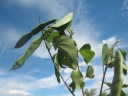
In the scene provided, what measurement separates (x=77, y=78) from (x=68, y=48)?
0.91 ft

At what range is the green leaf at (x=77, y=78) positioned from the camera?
1403mm

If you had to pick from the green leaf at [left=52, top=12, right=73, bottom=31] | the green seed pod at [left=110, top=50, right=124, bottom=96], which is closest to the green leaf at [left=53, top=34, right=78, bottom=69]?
the green leaf at [left=52, top=12, right=73, bottom=31]

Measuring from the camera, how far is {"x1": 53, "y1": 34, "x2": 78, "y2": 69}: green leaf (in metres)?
1.27

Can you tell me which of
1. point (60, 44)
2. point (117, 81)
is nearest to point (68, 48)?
point (60, 44)

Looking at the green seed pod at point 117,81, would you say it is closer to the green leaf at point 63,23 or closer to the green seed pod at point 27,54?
the green leaf at point 63,23

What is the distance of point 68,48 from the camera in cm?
128

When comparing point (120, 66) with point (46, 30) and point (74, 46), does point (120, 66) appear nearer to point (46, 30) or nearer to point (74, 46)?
point (74, 46)

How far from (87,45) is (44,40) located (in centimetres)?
44

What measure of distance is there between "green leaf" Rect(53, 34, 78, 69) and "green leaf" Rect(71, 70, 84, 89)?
0.12m

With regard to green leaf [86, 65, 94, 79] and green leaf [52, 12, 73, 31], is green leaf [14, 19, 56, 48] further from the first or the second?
green leaf [86, 65, 94, 79]

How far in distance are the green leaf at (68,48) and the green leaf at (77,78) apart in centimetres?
12

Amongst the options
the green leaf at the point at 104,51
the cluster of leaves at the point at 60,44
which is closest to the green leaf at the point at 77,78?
the cluster of leaves at the point at 60,44

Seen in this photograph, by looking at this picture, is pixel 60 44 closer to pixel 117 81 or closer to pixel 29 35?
pixel 29 35

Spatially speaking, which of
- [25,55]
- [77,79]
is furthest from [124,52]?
[25,55]
